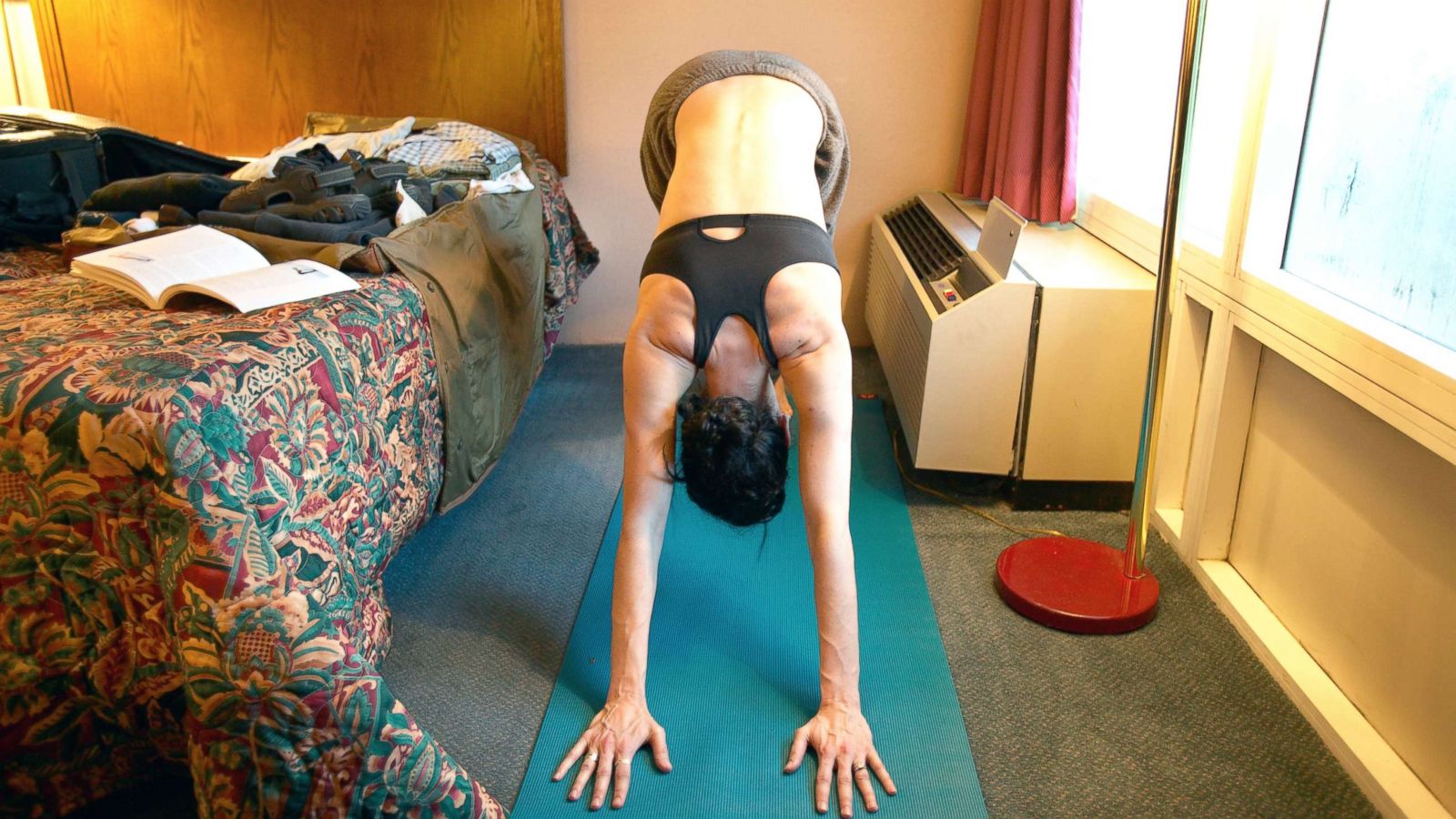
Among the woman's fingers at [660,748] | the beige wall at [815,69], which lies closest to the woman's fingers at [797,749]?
the woman's fingers at [660,748]

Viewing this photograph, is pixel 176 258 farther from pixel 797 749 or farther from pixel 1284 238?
pixel 1284 238

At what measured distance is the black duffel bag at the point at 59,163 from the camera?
2381 mm

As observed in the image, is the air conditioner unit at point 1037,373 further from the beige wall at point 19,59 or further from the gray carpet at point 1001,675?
the beige wall at point 19,59

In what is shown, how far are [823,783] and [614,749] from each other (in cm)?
33

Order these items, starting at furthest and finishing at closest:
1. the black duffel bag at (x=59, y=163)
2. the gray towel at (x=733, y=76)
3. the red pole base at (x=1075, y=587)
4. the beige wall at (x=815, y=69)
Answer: the beige wall at (x=815, y=69) → the black duffel bag at (x=59, y=163) → the gray towel at (x=733, y=76) → the red pole base at (x=1075, y=587)

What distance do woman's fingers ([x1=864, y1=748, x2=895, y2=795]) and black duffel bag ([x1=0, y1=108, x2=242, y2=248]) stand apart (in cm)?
219

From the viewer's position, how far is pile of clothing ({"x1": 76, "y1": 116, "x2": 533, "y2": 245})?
7.36 feet

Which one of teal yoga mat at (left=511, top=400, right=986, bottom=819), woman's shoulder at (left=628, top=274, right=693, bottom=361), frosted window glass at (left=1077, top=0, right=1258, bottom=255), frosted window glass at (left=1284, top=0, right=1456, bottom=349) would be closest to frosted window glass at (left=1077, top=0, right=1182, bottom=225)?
frosted window glass at (left=1077, top=0, right=1258, bottom=255)

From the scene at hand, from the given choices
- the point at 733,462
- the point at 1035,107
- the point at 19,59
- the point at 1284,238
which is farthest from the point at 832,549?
the point at 19,59

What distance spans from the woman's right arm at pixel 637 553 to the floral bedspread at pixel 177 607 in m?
0.26

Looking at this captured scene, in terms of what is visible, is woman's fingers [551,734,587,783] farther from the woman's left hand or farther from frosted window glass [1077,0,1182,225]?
frosted window glass [1077,0,1182,225]

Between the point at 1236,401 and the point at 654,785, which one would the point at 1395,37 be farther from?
the point at 654,785

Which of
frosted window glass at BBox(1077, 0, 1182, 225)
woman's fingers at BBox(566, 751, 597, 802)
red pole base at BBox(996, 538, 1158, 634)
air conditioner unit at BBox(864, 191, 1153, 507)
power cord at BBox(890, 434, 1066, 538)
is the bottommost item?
woman's fingers at BBox(566, 751, 597, 802)

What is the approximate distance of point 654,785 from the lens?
1591mm
